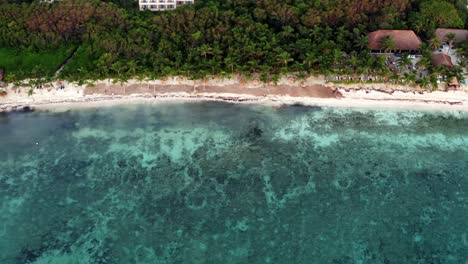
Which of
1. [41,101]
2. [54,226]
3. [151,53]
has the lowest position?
[54,226]

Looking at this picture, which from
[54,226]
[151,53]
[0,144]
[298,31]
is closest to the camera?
[54,226]

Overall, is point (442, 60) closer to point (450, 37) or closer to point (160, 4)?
point (450, 37)

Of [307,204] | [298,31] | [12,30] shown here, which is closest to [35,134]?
[12,30]

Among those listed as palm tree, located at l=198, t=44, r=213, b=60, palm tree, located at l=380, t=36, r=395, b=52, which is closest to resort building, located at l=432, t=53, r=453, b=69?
palm tree, located at l=380, t=36, r=395, b=52

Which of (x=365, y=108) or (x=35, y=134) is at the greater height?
(x=365, y=108)

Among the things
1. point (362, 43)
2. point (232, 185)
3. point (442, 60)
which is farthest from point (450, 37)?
point (232, 185)

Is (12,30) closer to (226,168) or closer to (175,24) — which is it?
(175,24)
